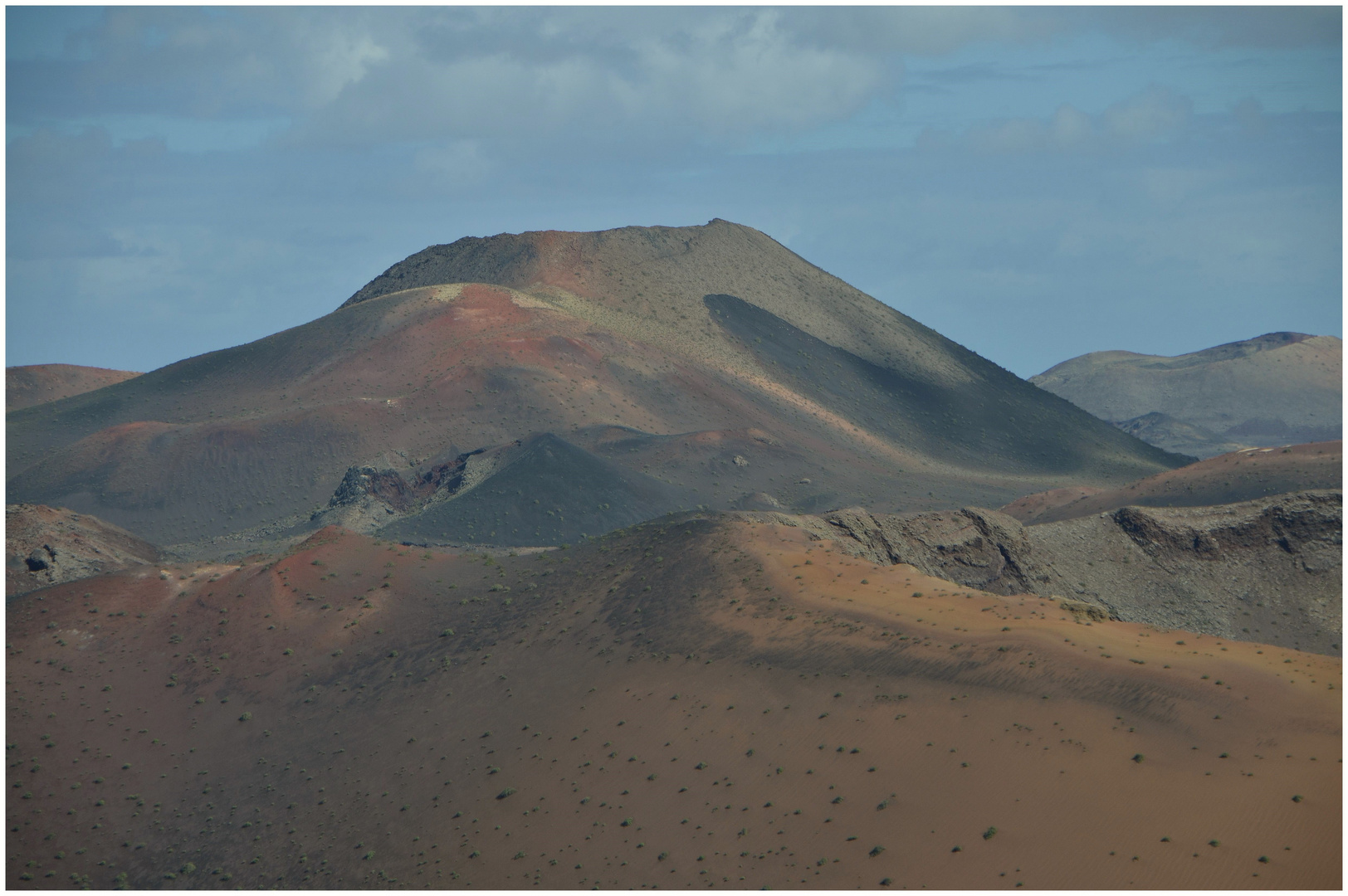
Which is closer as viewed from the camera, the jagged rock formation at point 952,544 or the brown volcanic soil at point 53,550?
the jagged rock formation at point 952,544

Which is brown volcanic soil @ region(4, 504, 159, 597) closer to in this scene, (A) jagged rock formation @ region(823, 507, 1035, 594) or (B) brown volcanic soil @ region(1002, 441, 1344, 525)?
A: (A) jagged rock formation @ region(823, 507, 1035, 594)

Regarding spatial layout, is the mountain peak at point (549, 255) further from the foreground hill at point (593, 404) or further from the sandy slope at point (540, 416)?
the sandy slope at point (540, 416)

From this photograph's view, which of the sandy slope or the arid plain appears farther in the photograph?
the sandy slope

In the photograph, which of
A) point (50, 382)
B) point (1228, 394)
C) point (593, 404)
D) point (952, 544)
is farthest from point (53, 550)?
point (1228, 394)

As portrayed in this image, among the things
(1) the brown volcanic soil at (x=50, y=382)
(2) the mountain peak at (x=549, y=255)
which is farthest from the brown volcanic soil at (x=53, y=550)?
(1) the brown volcanic soil at (x=50, y=382)

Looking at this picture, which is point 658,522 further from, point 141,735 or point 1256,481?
point 1256,481

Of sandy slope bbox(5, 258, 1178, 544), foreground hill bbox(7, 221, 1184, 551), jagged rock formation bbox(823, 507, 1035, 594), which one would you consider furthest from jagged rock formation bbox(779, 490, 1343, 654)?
sandy slope bbox(5, 258, 1178, 544)
